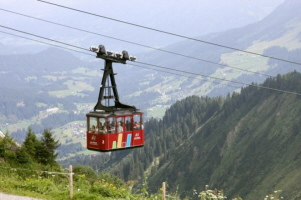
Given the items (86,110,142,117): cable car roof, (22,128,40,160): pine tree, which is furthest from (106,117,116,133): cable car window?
(22,128,40,160): pine tree

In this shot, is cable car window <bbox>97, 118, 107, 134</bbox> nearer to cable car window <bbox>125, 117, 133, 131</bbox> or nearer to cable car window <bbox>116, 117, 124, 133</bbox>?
cable car window <bbox>116, 117, 124, 133</bbox>

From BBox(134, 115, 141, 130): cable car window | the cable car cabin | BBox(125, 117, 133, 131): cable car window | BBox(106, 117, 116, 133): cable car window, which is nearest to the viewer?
the cable car cabin

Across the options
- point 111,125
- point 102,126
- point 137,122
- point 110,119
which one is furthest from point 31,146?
point 110,119

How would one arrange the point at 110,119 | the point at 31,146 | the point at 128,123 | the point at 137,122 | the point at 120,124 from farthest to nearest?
the point at 31,146 < the point at 137,122 < the point at 128,123 < the point at 120,124 < the point at 110,119

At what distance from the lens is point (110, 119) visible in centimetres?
3234

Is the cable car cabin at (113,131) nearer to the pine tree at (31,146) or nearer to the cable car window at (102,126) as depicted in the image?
the cable car window at (102,126)

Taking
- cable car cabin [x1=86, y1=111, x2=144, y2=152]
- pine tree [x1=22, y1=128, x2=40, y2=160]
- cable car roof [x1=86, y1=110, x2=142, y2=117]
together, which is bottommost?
pine tree [x1=22, y1=128, x2=40, y2=160]

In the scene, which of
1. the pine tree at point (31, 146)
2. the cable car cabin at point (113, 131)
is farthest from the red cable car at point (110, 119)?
the pine tree at point (31, 146)

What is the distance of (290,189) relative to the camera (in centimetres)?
17012

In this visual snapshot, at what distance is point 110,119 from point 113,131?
0.89 metres

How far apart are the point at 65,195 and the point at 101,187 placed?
2119mm

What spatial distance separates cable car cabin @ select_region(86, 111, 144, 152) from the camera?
3234 centimetres

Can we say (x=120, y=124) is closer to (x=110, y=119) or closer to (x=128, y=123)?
(x=128, y=123)

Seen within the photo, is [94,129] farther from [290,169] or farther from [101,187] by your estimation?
[290,169]
